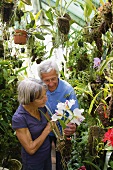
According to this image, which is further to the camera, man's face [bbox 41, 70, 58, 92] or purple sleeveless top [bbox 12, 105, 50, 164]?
man's face [bbox 41, 70, 58, 92]

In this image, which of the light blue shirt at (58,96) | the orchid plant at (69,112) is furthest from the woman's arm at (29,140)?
the light blue shirt at (58,96)

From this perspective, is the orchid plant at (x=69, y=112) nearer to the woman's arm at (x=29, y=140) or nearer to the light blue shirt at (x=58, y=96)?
the woman's arm at (x=29, y=140)

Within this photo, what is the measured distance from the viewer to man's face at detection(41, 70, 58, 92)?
2094 millimetres

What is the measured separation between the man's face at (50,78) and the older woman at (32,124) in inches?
9.6

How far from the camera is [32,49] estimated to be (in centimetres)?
362

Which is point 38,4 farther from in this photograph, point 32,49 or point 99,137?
point 99,137

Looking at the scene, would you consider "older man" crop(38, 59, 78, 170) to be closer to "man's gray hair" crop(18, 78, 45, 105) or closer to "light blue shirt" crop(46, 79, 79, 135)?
"light blue shirt" crop(46, 79, 79, 135)

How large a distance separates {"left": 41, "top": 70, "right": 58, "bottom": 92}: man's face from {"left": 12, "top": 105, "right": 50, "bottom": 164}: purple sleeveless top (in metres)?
0.27

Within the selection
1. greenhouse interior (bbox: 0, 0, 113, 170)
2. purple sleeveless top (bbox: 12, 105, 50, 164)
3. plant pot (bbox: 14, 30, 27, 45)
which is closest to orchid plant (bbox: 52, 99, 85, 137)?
greenhouse interior (bbox: 0, 0, 113, 170)

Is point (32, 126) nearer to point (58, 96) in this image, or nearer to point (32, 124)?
point (32, 124)

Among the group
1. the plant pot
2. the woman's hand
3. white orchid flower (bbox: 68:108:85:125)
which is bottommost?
the woman's hand

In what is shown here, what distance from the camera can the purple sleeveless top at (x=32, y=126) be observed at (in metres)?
1.82

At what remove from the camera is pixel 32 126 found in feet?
6.12

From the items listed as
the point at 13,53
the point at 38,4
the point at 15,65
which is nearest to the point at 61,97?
the point at 15,65
